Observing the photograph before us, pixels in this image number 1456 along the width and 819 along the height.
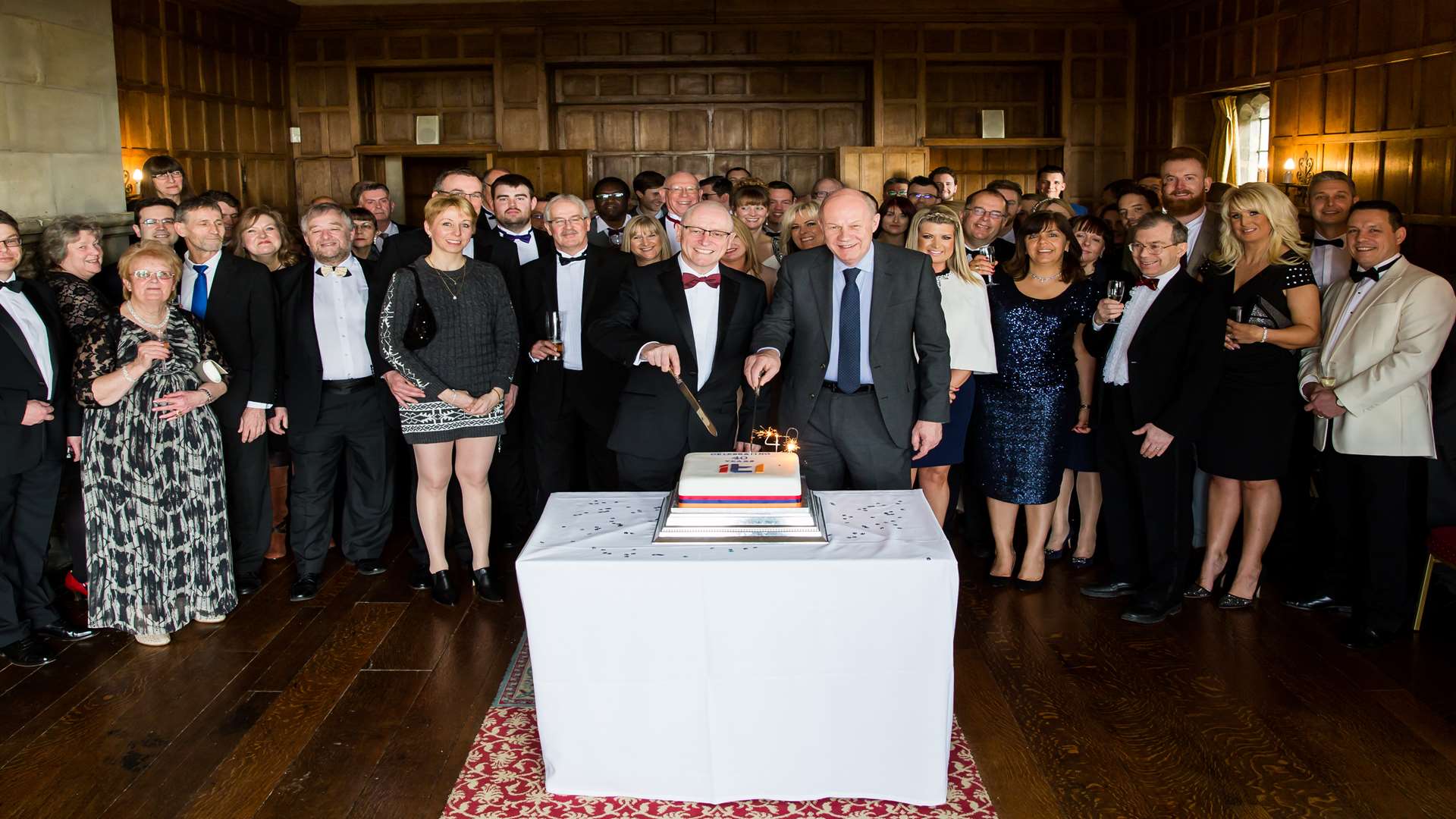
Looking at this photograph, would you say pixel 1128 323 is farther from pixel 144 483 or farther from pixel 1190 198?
pixel 144 483

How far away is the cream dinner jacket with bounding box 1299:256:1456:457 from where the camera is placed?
4.16 meters

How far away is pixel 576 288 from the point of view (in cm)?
482

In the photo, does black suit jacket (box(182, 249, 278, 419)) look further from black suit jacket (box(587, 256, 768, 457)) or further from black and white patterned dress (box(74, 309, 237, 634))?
black suit jacket (box(587, 256, 768, 457))

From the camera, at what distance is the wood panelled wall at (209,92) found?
9.47 meters

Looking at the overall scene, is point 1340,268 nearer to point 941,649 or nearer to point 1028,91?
point 941,649

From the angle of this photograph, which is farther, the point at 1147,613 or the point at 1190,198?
the point at 1190,198

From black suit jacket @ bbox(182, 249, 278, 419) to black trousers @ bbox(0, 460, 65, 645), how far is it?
68cm

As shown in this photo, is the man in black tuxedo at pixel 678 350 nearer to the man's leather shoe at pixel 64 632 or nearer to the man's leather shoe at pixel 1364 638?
the man's leather shoe at pixel 64 632

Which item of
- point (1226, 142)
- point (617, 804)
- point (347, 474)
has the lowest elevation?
point (617, 804)

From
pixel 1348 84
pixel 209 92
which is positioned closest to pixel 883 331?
pixel 1348 84

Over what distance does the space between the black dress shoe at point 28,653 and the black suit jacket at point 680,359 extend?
2.18 m

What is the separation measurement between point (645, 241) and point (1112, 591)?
241 centimetres

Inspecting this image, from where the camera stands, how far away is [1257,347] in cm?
443

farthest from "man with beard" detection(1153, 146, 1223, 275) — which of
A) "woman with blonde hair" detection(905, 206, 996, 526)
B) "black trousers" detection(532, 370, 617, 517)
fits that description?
"black trousers" detection(532, 370, 617, 517)
